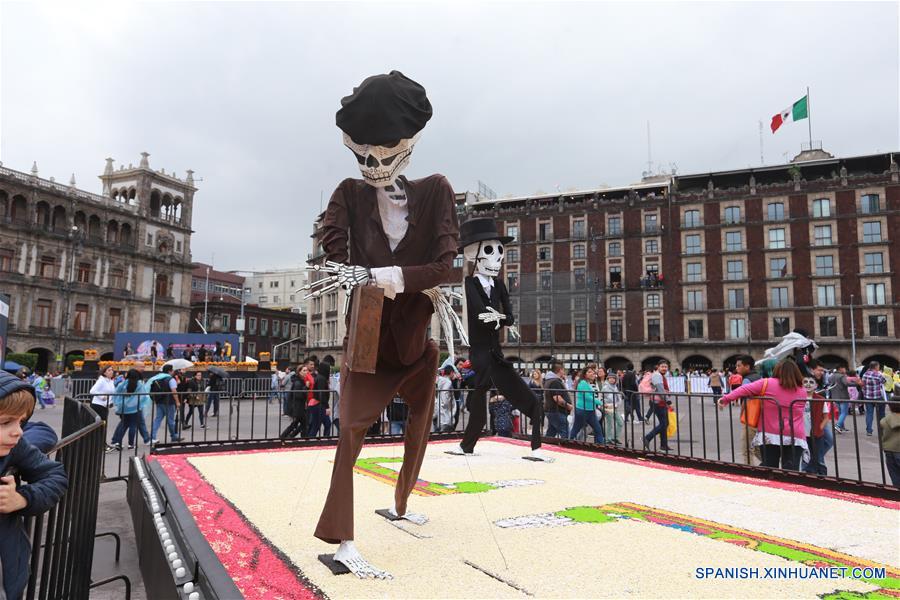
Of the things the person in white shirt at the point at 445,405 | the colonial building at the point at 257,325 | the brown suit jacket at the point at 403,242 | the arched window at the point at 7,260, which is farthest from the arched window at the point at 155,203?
the brown suit jacket at the point at 403,242

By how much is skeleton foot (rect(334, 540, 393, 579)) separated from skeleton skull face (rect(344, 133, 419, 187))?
186 centimetres

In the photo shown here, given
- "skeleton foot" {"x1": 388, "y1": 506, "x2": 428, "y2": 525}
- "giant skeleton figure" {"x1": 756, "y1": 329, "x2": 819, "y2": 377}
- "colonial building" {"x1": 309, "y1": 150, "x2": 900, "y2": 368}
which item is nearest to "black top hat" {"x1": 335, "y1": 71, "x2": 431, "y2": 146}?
"skeleton foot" {"x1": 388, "y1": 506, "x2": 428, "y2": 525}

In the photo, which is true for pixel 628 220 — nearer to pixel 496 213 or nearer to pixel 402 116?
pixel 496 213

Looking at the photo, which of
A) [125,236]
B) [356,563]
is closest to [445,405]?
[356,563]

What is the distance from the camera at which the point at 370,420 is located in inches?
118

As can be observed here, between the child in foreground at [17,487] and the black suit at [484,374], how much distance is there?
4.59 metres

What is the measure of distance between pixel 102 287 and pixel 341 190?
49169mm

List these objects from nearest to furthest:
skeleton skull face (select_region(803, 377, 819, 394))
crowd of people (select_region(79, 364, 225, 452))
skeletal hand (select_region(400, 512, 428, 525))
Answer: skeletal hand (select_region(400, 512, 428, 525)), skeleton skull face (select_region(803, 377, 819, 394)), crowd of people (select_region(79, 364, 225, 452))

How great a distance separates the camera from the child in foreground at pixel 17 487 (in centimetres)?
199

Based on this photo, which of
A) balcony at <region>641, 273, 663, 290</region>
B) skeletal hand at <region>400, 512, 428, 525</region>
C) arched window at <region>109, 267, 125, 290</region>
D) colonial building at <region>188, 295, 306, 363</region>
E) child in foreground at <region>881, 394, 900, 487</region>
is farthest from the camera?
colonial building at <region>188, 295, 306, 363</region>

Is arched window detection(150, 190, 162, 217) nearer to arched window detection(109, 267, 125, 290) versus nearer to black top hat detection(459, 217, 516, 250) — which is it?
arched window detection(109, 267, 125, 290)

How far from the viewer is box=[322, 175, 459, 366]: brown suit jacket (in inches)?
123

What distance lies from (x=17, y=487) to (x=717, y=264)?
48.6 meters

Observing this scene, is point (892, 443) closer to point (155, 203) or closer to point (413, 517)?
point (413, 517)
